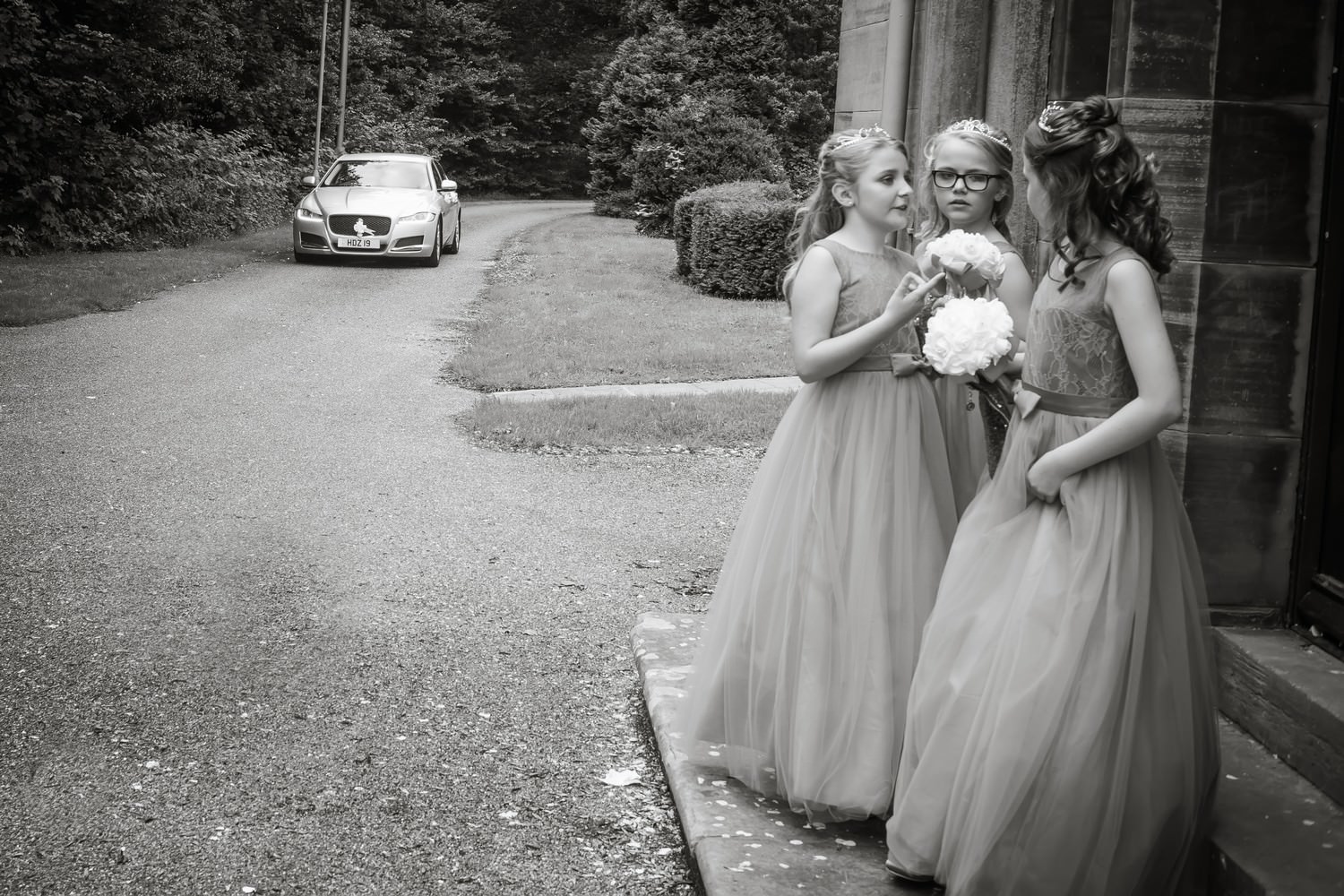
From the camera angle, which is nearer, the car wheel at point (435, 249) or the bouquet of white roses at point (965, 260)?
the bouquet of white roses at point (965, 260)

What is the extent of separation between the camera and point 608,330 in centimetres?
1464

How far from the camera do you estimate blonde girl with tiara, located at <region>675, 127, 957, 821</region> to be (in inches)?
149

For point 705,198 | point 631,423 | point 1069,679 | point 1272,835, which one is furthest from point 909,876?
point 705,198

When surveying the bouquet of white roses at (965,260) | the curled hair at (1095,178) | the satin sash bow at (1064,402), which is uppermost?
the curled hair at (1095,178)

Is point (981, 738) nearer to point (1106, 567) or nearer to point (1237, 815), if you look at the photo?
point (1106, 567)

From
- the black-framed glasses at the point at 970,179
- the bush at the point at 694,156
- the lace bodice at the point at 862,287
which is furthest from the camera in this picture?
the bush at the point at 694,156

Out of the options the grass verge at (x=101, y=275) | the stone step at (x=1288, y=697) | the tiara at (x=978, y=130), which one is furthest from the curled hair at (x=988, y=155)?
the grass verge at (x=101, y=275)

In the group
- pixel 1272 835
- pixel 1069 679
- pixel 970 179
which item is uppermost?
pixel 970 179

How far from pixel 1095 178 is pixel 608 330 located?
Result: 11576mm

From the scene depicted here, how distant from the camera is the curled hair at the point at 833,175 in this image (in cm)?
397

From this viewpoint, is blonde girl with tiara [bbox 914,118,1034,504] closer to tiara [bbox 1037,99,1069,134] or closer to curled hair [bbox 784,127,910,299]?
curled hair [bbox 784,127,910,299]

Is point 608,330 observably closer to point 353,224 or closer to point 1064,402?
point 353,224

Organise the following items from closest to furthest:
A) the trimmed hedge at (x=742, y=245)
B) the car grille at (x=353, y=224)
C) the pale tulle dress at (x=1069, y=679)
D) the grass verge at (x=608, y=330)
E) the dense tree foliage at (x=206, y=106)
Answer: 1. the pale tulle dress at (x=1069, y=679)
2. the grass verge at (x=608, y=330)
3. the trimmed hedge at (x=742, y=245)
4. the car grille at (x=353, y=224)
5. the dense tree foliage at (x=206, y=106)

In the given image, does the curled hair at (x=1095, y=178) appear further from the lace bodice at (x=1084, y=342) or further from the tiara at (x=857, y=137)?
the tiara at (x=857, y=137)
